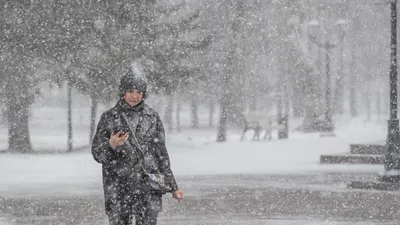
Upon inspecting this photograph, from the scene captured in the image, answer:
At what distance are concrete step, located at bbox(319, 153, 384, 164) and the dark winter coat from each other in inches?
755

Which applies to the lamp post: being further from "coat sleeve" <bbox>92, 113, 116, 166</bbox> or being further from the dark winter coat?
"coat sleeve" <bbox>92, 113, 116, 166</bbox>

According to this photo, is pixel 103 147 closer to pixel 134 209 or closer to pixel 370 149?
pixel 134 209

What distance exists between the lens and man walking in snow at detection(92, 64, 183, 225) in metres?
6.96

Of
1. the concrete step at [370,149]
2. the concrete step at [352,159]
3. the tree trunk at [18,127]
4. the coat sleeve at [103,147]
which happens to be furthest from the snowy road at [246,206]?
the tree trunk at [18,127]

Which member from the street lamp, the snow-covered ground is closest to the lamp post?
the street lamp

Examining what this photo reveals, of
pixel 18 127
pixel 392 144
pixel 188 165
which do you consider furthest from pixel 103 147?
pixel 18 127

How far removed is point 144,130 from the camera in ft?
23.0

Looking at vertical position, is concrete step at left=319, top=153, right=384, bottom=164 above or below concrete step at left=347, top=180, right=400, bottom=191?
above

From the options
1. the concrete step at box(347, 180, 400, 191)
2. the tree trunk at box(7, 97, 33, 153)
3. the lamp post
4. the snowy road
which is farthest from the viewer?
the tree trunk at box(7, 97, 33, 153)

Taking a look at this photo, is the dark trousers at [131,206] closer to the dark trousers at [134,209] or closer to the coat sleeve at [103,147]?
the dark trousers at [134,209]

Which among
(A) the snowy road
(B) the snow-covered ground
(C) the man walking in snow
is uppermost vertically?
(C) the man walking in snow

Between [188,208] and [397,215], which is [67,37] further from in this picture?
[397,215]

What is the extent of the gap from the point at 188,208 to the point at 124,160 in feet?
23.3

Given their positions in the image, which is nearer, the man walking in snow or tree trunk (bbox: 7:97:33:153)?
the man walking in snow
